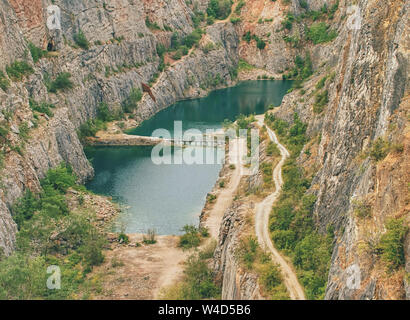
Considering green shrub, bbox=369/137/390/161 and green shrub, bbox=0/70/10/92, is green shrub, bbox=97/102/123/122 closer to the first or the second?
green shrub, bbox=0/70/10/92

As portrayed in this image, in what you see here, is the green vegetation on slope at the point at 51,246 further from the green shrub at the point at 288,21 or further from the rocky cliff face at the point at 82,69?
the green shrub at the point at 288,21

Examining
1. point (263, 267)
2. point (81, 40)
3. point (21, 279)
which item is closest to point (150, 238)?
point (21, 279)

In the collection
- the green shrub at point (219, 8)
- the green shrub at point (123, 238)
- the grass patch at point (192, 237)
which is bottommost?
the green shrub at point (123, 238)

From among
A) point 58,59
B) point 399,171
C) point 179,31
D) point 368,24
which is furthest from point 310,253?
point 179,31

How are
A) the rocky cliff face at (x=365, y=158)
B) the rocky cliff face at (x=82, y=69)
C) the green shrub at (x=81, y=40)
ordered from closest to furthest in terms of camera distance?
the rocky cliff face at (x=365, y=158) → the rocky cliff face at (x=82, y=69) → the green shrub at (x=81, y=40)

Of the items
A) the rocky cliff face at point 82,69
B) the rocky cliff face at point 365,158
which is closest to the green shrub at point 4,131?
the rocky cliff face at point 82,69

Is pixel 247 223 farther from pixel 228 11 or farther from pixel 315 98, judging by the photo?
pixel 228 11

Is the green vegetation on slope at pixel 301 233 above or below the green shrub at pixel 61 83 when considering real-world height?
below
